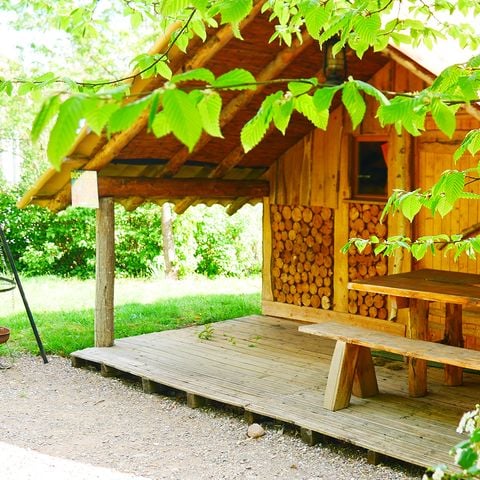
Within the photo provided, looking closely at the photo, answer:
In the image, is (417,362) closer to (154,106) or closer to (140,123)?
(140,123)

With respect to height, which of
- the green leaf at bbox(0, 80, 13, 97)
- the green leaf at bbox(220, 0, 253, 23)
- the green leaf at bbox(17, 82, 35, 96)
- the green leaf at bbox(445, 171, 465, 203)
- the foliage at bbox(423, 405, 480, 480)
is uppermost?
the green leaf at bbox(220, 0, 253, 23)

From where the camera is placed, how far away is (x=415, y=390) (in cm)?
622

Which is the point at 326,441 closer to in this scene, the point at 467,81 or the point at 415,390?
the point at 415,390

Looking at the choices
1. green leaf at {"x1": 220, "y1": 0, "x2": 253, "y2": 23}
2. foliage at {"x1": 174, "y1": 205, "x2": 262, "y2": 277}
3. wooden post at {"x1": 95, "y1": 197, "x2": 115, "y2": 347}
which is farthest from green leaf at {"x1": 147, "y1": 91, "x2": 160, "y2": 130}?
foliage at {"x1": 174, "y1": 205, "x2": 262, "y2": 277}

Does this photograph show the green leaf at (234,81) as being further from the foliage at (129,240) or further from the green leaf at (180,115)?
the foliage at (129,240)

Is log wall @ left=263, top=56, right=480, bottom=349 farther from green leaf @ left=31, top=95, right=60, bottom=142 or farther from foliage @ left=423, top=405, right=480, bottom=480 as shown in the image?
green leaf @ left=31, top=95, right=60, bottom=142

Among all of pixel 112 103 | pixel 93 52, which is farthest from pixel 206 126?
pixel 93 52

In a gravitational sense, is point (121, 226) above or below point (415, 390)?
above

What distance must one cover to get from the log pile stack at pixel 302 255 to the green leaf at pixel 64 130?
7.60m

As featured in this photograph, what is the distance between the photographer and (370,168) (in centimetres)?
877

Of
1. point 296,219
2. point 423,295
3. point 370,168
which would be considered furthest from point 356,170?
point 423,295

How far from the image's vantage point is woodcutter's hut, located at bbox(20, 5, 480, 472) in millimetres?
6062

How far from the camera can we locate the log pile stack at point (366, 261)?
28.2ft

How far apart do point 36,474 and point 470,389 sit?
360 centimetres
